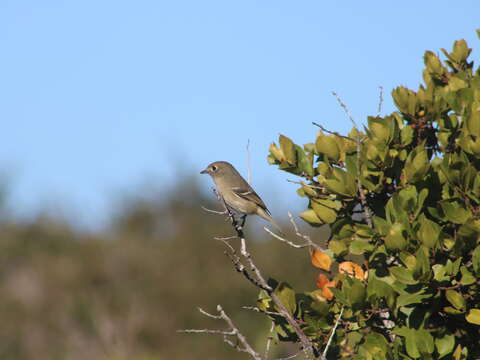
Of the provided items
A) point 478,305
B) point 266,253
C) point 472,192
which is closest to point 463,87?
point 472,192

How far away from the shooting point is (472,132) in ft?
12.6

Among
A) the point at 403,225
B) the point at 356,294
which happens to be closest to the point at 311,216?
the point at 356,294

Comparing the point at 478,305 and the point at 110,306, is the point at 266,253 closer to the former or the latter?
the point at 110,306

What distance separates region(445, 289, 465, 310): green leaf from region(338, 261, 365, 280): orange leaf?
56 cm

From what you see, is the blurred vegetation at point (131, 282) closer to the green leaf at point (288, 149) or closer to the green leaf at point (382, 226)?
the green leaf at point (288, 149)

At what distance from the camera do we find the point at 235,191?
8.62m

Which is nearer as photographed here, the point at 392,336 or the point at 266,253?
the point at 392,336

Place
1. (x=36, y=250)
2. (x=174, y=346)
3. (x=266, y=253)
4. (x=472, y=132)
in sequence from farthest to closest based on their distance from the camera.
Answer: (x=36, y=250), (x=266, y=253), (x=174, y=346), (x=472, y=132)

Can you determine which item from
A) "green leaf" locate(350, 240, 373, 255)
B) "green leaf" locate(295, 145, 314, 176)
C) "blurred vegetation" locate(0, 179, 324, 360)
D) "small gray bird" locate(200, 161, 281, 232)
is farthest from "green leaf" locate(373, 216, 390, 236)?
"blurred vegetation" locate(0, 179, 324, 360)

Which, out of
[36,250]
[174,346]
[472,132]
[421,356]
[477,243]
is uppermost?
[36,250]

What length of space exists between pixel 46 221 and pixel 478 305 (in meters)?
18.3

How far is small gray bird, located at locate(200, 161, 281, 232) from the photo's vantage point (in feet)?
27.5

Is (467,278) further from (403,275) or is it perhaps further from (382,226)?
(382,226)

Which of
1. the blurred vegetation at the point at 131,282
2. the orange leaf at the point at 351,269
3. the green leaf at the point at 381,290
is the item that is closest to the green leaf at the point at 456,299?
the green leaf at the point at 381,290
